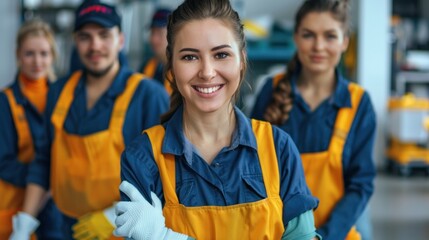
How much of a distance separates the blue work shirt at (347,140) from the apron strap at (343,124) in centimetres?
1

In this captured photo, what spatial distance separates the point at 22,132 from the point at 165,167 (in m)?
1.26

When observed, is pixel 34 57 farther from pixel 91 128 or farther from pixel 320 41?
pixel 320 41

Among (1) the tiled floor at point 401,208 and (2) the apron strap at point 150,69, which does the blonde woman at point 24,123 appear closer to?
(2) the apron strap at point 150,69

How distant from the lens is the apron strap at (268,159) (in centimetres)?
144

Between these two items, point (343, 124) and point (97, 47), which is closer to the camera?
point (343, 124)

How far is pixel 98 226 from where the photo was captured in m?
1.95

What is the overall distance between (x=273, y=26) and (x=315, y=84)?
4.76 meters

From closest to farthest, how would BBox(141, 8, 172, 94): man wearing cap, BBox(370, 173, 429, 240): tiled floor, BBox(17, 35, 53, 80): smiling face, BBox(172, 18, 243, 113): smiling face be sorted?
BBox(172, 18, 243, 113): smiling face, BBox(17, 35, 53, 80): smiling face, BBox(141, 8, 172, 94): man wearing cap, BBox(370, 173, 429, 240): tiled floor

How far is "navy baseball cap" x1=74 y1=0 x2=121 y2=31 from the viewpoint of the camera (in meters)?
2.11

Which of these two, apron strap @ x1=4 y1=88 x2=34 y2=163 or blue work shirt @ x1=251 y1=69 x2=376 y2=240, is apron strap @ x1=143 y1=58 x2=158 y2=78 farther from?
blue work shirt @ x1=251 y1=69 x2=376 y2=240

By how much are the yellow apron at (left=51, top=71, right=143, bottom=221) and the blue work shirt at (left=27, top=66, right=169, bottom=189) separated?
2 cm

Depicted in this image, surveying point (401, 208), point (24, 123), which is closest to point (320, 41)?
point (24, 123)

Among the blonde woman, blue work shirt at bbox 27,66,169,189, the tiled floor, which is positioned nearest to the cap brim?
blue work shirt at bbox 27,66,169,189

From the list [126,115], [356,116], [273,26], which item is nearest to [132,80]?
[126,115]
